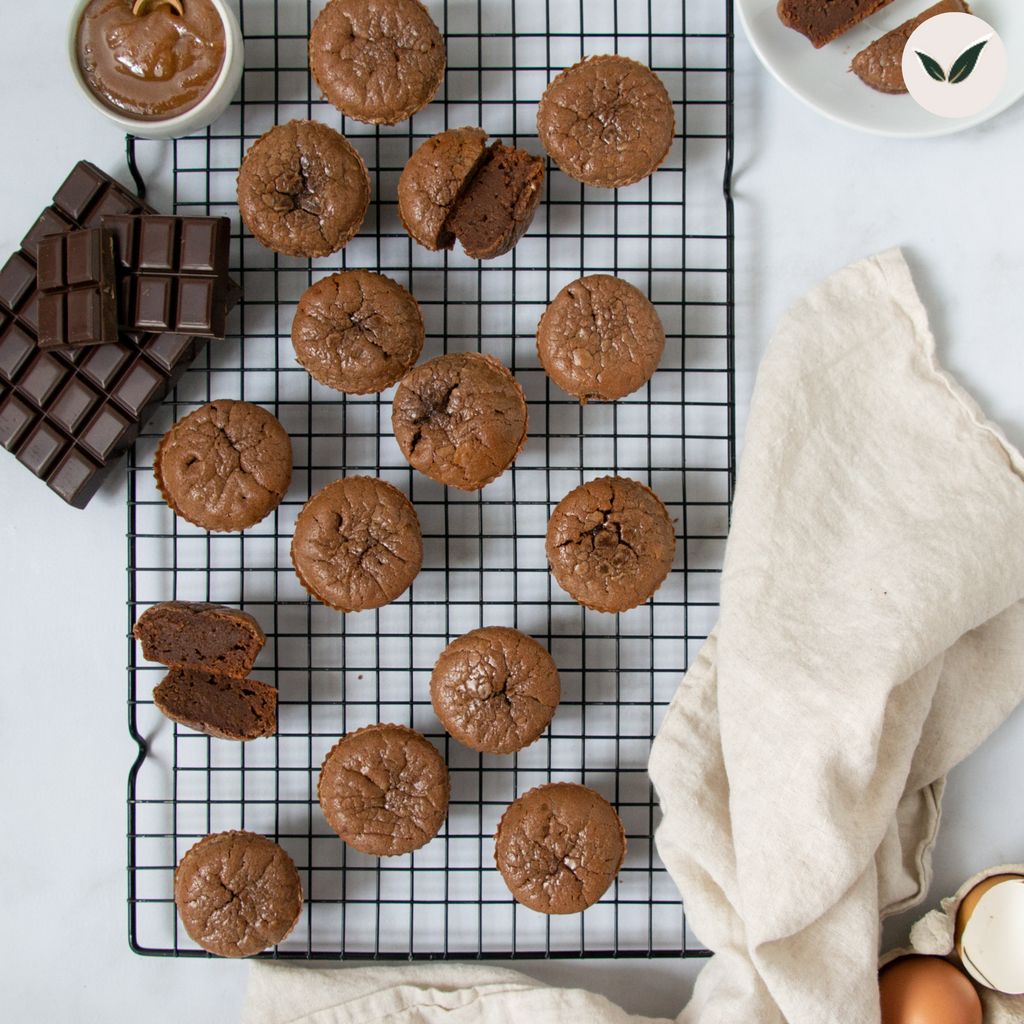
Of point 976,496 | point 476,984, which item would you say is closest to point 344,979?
point 476,984

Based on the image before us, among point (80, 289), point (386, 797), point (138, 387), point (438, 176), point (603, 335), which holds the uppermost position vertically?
point (438, 176)

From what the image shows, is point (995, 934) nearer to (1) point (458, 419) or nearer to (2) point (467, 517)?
(2) point (467, 517)

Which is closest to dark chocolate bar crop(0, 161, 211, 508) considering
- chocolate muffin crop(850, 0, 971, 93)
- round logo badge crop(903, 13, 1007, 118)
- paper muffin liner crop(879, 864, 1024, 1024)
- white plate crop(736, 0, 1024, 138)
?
white plate crop(736, 0, 1024, 138)

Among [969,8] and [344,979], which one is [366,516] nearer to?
[344,979]

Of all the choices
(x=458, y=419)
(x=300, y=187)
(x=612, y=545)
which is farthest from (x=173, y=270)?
(x=612, y=545)

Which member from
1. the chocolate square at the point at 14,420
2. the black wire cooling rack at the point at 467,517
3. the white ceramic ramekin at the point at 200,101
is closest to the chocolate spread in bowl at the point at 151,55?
the white ceramic ramekin at the point at 200,101

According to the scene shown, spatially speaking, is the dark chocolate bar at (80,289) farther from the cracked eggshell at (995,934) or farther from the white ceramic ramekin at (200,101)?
the cracked eggshell at (995,934)
